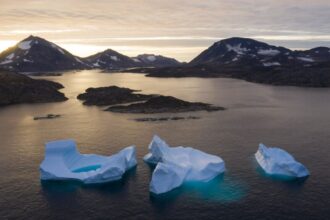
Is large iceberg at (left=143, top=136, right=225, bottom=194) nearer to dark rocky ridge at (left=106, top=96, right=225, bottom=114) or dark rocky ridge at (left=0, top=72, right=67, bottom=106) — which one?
dark rocky ridge at (left=106, top=96, right=225, bottom=114)

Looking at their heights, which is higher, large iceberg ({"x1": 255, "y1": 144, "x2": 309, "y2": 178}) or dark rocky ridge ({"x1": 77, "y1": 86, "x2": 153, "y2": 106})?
dark rocky ridge ({"x1": 77, "y1": 86, "x2": 153, "y2": 106})

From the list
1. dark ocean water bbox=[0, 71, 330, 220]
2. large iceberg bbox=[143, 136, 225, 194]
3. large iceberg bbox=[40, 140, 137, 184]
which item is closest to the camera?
dark ocean water bbox=[0, 71, 330, 220]

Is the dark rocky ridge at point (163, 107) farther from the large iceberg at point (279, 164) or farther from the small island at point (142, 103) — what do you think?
the large iceberg at point (279, 164)

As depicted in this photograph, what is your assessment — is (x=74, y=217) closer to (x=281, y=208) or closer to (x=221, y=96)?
(x=281, y=208)

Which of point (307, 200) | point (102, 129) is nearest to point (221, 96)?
point (102, 129)

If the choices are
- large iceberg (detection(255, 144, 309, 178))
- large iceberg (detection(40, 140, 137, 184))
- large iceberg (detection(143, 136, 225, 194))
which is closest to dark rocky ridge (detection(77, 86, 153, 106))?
large iceberg (detection(40, 140, 137, 184))

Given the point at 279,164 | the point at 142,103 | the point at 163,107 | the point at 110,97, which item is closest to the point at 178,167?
the point at 279,164
